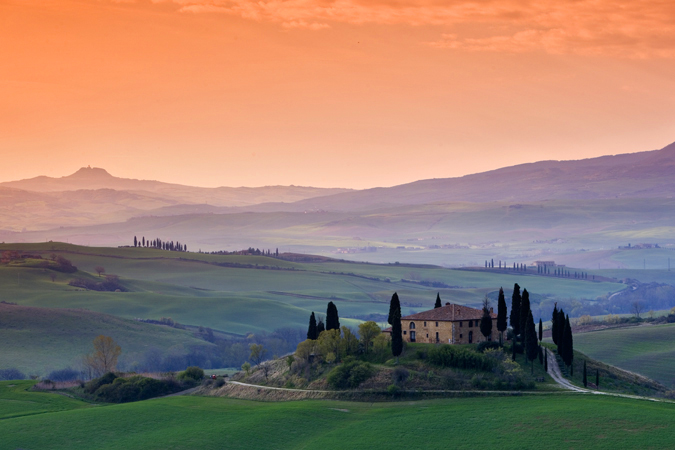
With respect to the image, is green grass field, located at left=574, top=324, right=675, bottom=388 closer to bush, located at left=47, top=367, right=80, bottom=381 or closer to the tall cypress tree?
the tall cypress tree

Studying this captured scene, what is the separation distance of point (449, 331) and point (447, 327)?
591mm

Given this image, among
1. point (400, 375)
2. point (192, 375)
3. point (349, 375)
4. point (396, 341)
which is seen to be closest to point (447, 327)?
point (396, 341)

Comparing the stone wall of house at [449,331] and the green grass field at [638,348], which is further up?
the stone wall of house at [449,331]

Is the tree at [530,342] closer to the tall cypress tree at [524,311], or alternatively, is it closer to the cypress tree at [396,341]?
the tall cypress tree at [524,311]

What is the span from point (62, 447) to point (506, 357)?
163 feet

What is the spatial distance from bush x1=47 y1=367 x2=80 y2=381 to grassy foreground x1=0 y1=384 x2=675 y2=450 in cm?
7759

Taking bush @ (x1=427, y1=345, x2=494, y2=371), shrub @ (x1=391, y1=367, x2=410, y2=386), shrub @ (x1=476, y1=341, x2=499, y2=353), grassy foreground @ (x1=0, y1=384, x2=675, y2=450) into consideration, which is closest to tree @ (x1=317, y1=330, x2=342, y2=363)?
shrub @ (x1=391, y1=367, x2=410, y2=386)

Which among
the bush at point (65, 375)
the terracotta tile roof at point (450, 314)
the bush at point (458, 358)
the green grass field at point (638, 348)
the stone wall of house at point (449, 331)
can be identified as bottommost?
the bush at point (65, 375)

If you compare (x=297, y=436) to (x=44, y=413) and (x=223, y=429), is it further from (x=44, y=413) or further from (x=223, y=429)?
(x=44, y=413)

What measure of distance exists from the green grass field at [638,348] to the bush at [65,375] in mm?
97859

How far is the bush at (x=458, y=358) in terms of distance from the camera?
102 m

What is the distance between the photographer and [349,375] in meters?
104

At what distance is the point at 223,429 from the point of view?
89062 millimetres

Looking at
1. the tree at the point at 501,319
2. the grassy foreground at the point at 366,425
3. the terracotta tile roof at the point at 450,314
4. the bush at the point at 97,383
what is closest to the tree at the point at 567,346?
the tree at the point at 501,319
